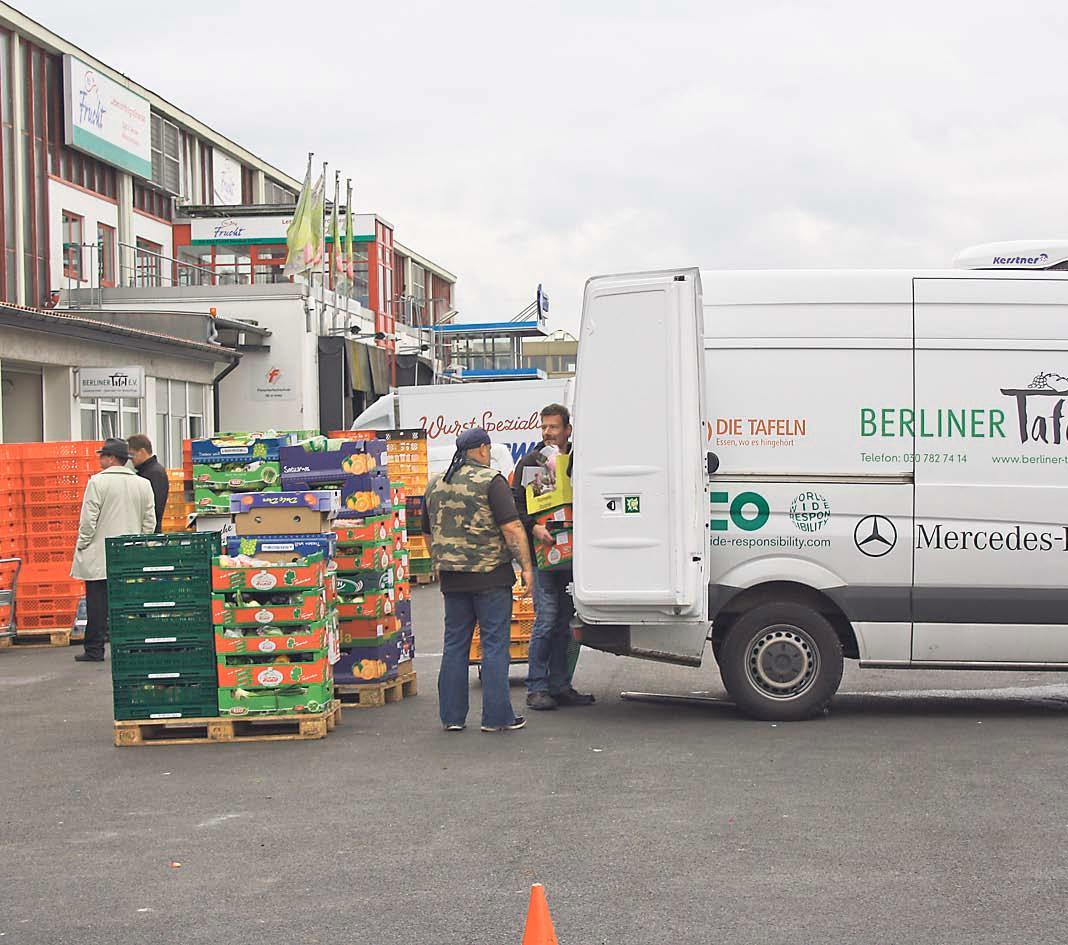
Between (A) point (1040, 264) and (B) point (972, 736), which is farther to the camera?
(A) point (1040, 264)

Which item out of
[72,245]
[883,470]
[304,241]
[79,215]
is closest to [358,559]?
[883,470]

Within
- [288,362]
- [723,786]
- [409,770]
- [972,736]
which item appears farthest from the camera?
[288,362]

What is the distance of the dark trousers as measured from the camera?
555 inches

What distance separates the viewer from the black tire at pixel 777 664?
390 inches

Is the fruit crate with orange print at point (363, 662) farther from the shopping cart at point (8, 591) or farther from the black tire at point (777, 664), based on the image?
the shopping cart at point (8, 591)

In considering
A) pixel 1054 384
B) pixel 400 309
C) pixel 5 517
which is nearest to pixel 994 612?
pixel 1054 384

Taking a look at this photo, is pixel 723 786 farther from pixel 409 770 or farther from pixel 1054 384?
pixel 1054 384

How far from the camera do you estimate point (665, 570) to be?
9.62 meters

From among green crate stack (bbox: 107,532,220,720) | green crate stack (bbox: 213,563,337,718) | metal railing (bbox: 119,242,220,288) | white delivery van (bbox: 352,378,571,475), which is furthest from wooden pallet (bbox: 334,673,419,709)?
metal railing (bbox: 119,242,220,288)

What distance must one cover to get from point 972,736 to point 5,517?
1061 cm

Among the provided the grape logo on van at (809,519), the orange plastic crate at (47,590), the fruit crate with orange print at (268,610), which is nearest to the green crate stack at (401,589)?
the fruit crate with orange print at (268,610)

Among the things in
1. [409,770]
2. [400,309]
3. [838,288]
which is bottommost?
[409,770]

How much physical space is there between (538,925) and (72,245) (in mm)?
38396

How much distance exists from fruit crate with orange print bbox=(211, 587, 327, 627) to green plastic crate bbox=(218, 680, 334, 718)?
1.40 ft
